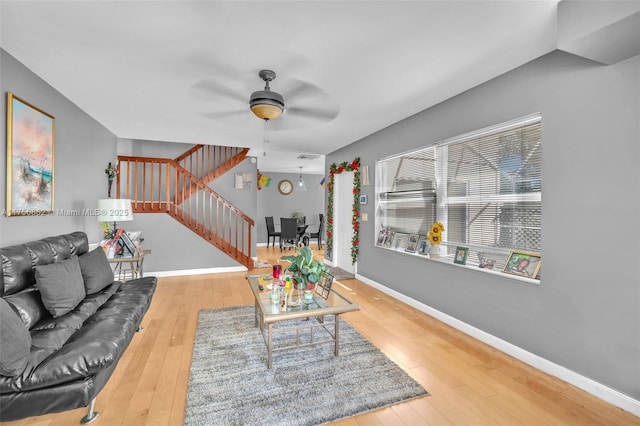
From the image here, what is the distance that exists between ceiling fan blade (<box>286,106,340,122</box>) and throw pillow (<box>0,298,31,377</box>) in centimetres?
298

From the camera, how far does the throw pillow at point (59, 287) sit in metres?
2.01

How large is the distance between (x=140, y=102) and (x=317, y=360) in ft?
11.2

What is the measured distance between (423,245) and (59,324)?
3.60 metres

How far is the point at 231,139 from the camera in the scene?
16.2 feet

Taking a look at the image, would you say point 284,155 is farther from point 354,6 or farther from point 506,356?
point 506,356

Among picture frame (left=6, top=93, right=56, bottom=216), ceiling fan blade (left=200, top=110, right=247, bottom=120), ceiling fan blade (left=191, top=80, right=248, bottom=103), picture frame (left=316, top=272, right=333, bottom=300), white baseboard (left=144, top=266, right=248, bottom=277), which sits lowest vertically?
white baseboard (left=144, top=266, right=248, bottom=277)

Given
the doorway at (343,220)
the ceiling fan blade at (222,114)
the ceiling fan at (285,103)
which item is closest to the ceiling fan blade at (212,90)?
the ceiling fan at (285,103)

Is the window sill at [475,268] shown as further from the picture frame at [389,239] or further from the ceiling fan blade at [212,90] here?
the ceiling fan blade at [212,90]

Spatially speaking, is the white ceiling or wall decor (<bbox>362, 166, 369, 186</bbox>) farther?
wall decor (<bbox>362, 166, 369, 186</bbox>)

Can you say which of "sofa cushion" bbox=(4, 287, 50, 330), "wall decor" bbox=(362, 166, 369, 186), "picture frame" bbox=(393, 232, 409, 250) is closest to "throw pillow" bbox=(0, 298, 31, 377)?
"sofa cushion" bbox=(4, 287, 50, 330)

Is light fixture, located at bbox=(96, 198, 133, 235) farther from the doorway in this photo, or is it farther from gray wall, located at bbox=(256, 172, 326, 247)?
gray wall, located at bbox=(256, 172, 326, 247)

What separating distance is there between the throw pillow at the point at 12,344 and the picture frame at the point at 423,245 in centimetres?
360

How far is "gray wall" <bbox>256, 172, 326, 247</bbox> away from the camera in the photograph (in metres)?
9.72

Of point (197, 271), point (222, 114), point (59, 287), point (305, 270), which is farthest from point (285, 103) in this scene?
point (197, 271)
